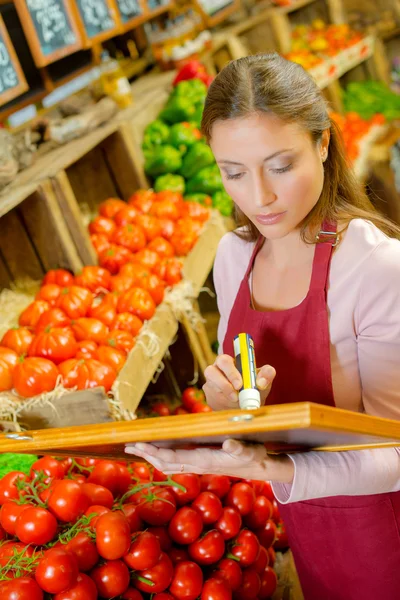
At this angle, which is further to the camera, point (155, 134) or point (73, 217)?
point (155, 134)

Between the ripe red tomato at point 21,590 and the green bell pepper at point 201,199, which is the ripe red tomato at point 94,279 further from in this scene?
the ripe red tomato at point 21,590

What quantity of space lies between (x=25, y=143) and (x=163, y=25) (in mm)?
3215

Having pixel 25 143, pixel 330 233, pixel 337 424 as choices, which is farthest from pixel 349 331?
pixel 25 143

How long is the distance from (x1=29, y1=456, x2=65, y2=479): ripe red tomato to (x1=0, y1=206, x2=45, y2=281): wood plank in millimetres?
1275

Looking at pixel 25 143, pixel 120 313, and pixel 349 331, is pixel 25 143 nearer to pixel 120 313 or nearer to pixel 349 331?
pixel 120 313

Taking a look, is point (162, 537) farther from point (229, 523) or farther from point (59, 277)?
point (59, 277)

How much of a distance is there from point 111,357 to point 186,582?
877mm

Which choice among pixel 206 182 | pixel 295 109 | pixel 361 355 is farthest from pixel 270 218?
pixel 206 182

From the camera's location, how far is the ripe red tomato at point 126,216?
352 centimetres

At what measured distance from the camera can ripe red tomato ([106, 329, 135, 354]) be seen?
2.53 meters

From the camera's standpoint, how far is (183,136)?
4262 millimetres

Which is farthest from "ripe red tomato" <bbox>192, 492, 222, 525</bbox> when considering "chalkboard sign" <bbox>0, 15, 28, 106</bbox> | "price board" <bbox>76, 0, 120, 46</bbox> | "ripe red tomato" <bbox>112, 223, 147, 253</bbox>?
"price board" <bbox>76, 0, 120, 46</bbox>

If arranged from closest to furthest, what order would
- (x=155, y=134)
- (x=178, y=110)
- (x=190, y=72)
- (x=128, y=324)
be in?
1. (x=128, y=324)
2. (x=155, y=134)
3. (x=178, y=110)
4. (x=190, y=72)

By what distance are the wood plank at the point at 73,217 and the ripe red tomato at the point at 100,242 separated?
140mm
